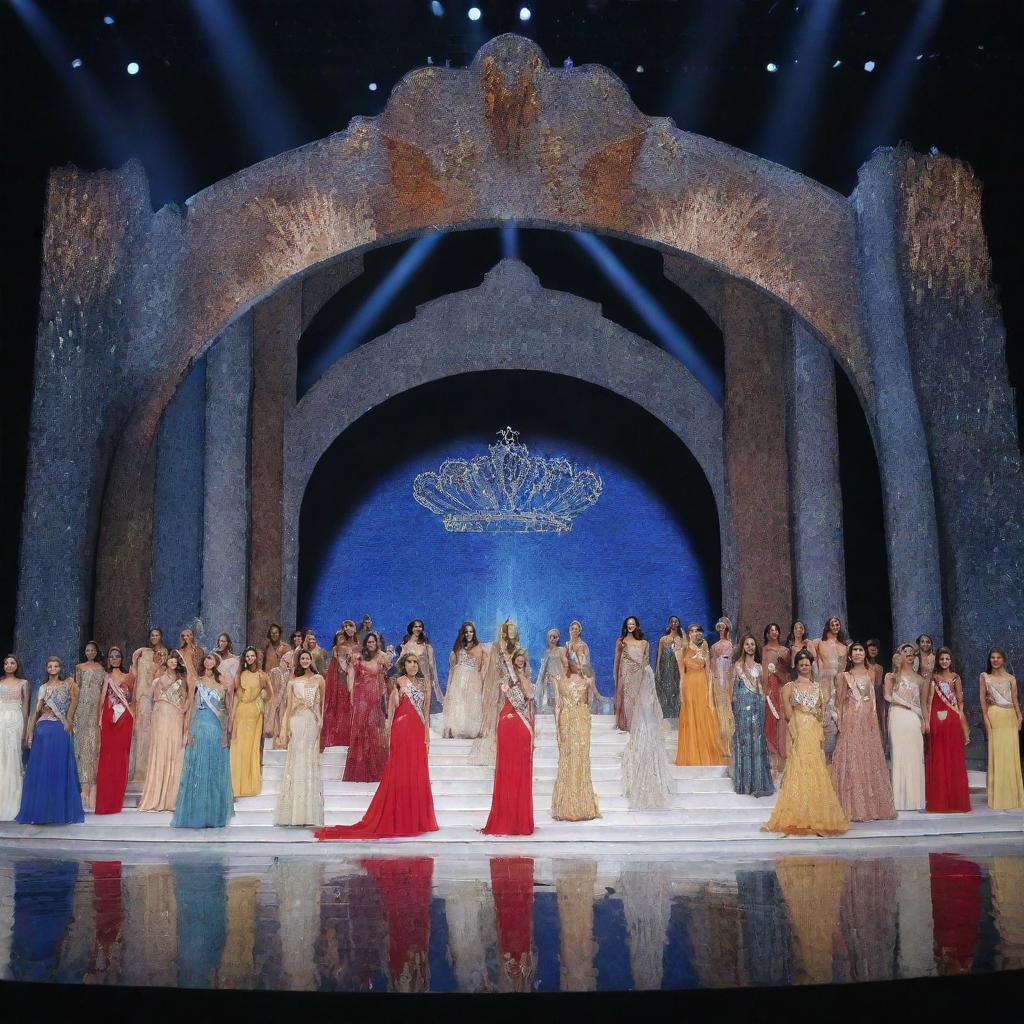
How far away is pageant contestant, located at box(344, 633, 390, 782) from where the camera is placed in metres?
10.3

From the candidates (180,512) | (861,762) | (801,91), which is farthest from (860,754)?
(180,512)

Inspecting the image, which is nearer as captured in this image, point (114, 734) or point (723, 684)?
Result: point (114, 734)

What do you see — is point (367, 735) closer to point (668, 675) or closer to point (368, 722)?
point (368, 722)

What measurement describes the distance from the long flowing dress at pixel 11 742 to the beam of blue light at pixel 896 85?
939 cm

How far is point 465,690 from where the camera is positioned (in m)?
11.9

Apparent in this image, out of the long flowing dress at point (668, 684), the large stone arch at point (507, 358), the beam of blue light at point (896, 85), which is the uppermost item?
the beam of blue light at point (896, 85)

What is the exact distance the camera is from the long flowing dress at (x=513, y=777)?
352 inches

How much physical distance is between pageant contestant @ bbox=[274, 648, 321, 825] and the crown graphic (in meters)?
7.80

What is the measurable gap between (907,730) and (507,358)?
29.2ft

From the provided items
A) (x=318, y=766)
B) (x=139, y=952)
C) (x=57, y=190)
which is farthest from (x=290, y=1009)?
(x=57, y=190)

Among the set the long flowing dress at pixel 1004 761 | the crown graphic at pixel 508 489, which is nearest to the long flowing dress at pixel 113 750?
the long flowing dress at pixel 1004 761

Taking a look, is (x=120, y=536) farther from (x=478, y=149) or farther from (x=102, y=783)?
(x=478, y=149)

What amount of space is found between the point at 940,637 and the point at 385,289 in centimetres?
919

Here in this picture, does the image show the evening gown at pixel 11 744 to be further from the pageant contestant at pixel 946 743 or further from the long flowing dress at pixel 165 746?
the pageant contestant at pixel 946 743
